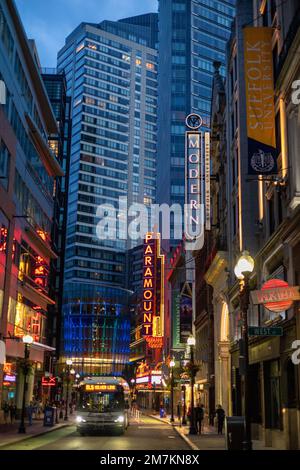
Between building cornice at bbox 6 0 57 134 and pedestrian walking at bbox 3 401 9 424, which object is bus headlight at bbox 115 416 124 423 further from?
building cornice at bbox 6 0 57 134

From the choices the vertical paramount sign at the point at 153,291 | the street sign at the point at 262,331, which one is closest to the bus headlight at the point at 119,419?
the street sign at the point at 262,331

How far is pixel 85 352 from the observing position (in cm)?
15475

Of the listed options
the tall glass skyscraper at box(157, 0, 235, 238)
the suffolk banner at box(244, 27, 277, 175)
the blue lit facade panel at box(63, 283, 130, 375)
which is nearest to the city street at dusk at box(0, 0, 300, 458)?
the suffolk banner at box(244, 27, 277, 175)

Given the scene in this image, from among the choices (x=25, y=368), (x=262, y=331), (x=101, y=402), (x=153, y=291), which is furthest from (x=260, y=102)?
(x=153, y=291)

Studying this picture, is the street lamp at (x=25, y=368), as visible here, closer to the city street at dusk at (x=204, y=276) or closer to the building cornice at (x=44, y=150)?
the city street at dusk at (x=204, y=276)

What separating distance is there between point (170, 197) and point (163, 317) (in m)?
45.1

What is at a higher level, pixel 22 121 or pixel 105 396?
pixel 22 121

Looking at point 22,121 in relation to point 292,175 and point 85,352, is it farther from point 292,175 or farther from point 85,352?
point 85,352

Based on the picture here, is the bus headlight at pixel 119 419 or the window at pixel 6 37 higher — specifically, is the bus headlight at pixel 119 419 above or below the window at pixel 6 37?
below

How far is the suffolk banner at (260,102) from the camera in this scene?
2612 cm

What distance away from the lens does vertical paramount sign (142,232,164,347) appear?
93188 millimetres

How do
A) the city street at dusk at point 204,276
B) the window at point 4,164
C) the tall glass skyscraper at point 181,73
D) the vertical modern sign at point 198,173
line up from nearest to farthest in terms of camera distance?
1. the city street at dusk at point 204,276
2. the window at point 4,164
3. the vertical modern sign at point 198,173
4. the tall glass skyscraper at point 181,73

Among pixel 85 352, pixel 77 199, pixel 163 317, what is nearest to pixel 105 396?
pixel 163 317

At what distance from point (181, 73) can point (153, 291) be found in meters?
67.8
